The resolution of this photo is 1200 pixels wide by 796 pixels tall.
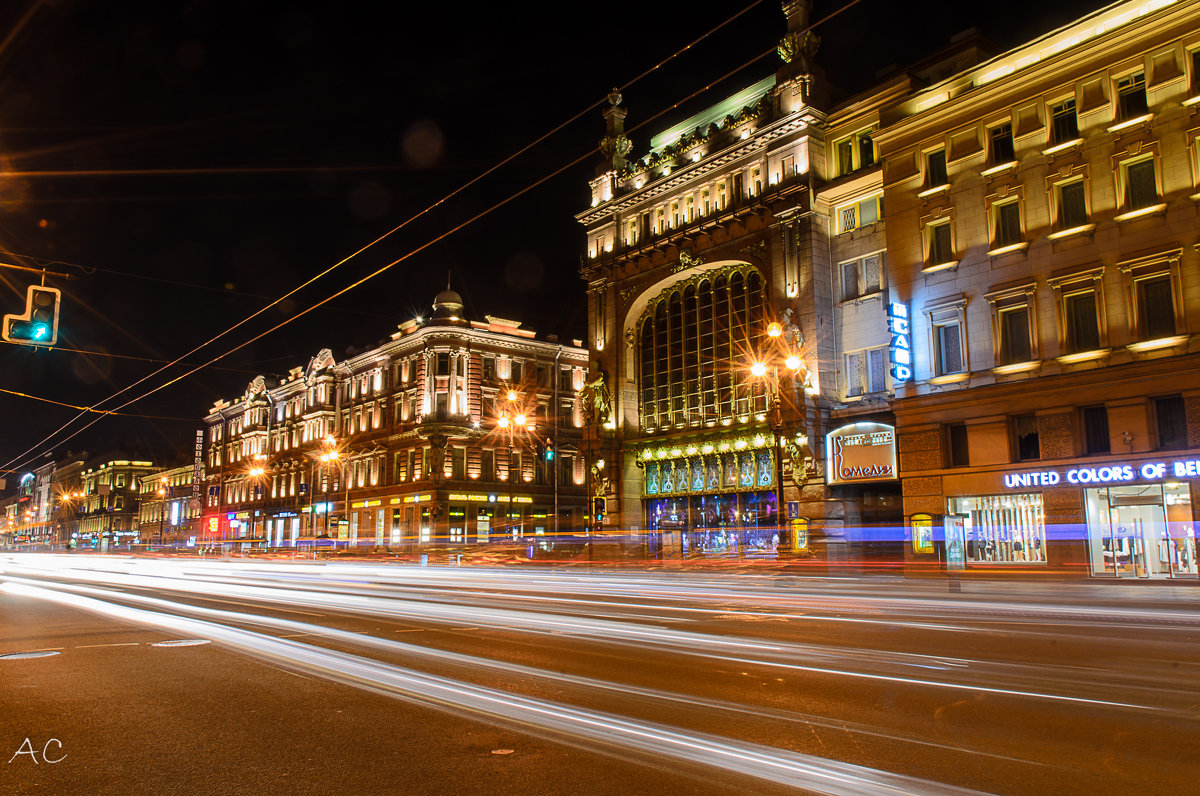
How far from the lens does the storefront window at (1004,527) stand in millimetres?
28734

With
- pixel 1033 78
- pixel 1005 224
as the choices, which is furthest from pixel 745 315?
pixel 1033 78

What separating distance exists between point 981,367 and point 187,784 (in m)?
30.3

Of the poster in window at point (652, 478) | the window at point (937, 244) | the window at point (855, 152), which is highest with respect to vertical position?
the window at point (855, 152)

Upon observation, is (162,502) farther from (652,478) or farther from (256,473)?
(652,478)

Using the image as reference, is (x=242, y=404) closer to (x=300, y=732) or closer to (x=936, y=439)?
(x=936, y=439)

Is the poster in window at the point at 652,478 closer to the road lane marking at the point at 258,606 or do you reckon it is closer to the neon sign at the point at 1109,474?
the neon sign at the point at 1109,474

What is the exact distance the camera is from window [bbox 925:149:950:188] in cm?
3312

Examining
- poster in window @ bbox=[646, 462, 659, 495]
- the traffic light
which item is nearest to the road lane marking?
the traffic light

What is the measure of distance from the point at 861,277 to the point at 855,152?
237 inches

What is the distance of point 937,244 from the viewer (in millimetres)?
33188

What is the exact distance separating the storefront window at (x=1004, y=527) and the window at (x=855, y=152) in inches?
625

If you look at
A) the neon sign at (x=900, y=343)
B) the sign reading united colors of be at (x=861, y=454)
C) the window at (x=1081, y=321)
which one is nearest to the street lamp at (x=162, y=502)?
the sign reading united colors of be at (x=861, y=454)

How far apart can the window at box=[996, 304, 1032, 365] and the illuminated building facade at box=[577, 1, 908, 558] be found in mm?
5203

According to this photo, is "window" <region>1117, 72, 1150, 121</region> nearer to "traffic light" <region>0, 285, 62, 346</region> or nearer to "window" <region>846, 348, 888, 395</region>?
"window" <region>846, 348, 888, 395</region>
